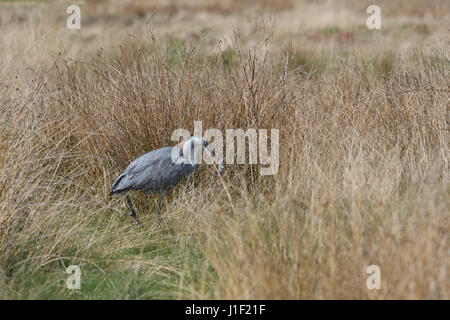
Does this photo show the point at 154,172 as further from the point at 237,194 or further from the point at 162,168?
the point at 237,194

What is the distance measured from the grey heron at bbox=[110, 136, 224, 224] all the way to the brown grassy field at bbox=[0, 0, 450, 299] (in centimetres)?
17

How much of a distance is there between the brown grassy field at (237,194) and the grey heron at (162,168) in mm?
171

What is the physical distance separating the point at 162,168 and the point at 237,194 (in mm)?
554

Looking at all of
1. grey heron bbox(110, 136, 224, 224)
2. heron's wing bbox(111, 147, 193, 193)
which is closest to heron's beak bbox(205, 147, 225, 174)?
grey heron bbox(110, 136, 224, 224)

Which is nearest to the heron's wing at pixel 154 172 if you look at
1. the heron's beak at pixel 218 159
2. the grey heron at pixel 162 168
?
the grey heron at pixel 162 168

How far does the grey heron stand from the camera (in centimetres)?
358

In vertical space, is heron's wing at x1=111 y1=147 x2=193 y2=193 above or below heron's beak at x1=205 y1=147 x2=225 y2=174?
below

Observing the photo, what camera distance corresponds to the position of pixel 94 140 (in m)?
4.30

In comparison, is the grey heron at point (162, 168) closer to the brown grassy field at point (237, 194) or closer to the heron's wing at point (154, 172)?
the heron's wing at point (154, 172)

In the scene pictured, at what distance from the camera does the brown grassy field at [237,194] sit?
8.86 feet

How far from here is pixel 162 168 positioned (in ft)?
11.8

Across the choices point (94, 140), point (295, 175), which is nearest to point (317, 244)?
point (295, 175)

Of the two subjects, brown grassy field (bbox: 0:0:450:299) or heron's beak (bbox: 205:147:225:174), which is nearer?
brown grassy field (bbox: 0:0:450:299)

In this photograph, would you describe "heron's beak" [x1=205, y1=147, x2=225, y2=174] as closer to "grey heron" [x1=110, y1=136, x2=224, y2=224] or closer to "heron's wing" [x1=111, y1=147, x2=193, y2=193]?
"grey heron" [x1=110, y1=136, x2=224, y2=224]
